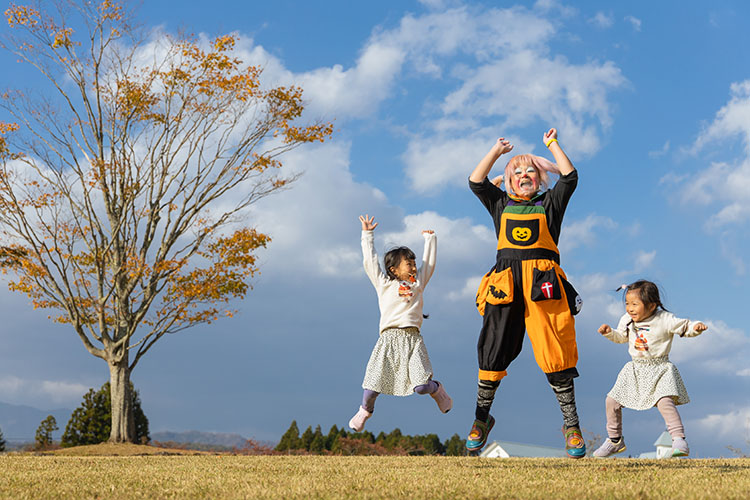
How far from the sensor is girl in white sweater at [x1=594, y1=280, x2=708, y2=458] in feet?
21.6

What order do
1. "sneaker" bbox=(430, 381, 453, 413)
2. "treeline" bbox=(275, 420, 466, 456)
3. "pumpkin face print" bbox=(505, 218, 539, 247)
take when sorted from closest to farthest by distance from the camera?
"pumpkin face print" bbox=(505, 218, 539, 247)
"sneaker" bbox=(430, 381, 453, 413)
"treeline" bbox=(275, 420, 466, 456)

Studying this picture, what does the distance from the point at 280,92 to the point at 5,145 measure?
18.1ft

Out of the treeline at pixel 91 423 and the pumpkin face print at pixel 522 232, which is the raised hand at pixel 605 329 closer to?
the pumpkin face print at pixel 522 232

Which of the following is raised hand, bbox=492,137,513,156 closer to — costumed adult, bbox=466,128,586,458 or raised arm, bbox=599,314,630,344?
costumed adult, bbox=466,128,586,458

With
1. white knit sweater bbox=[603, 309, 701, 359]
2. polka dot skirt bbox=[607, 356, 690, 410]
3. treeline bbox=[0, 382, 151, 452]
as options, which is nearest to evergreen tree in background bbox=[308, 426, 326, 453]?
treeline bbox=[0, 382, 151, 452]

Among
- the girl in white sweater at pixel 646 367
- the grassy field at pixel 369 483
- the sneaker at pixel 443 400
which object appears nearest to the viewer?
the grassy field at pixel 369 483

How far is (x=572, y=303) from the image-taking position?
4.85 metres

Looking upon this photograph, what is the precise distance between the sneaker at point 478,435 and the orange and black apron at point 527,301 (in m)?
0.35

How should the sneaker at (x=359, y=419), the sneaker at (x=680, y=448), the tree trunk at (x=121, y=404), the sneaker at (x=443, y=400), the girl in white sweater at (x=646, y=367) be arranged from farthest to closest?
the tree trunk at (x=121, y=404) → the girl in white sweater at (x=646, y=367) → the sneaker at (x=680, y=448) → the sneaker at (x=443, y=400) → the sneaker at (x=359, y=419)

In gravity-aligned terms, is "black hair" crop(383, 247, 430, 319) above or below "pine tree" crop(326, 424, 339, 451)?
above

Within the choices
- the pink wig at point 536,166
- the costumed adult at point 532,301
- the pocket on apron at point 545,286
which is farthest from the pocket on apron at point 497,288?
the pink wig at point 536,166

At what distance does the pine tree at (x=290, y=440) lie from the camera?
14.0 m

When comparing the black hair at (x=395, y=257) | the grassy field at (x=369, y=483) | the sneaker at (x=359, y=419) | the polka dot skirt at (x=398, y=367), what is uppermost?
the black hair at (x=395, y=257)

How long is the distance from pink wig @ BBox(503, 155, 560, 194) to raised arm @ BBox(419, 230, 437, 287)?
1.02 metres
